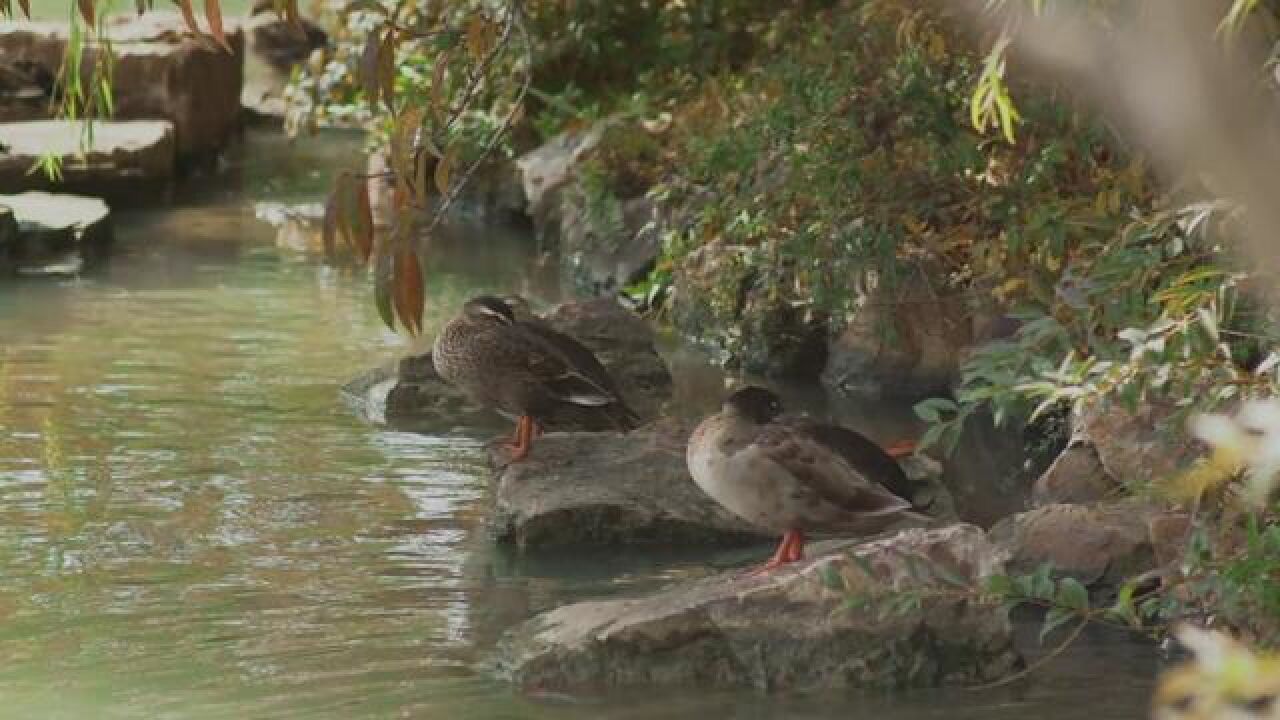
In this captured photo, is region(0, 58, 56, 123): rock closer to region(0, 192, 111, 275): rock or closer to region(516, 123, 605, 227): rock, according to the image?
region(0, 192, 111, 275): rock

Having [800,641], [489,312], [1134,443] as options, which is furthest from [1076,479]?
[800,641]

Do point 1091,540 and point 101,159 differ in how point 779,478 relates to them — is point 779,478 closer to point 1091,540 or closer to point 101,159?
point 1091,540

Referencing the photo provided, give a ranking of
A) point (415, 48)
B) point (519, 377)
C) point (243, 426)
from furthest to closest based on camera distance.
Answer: point (415, 48) → point (243, 426) → point (519, 377)

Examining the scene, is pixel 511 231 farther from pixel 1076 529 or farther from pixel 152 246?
pixel 1076 529

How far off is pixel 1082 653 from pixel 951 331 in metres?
5.07

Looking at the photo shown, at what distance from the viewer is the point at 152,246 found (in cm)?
1662

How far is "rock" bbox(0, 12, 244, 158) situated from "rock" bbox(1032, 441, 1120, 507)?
1215 cm

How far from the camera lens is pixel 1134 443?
806 centimetres

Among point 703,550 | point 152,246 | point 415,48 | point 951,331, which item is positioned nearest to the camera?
point 703,550

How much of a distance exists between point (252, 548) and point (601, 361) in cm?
331

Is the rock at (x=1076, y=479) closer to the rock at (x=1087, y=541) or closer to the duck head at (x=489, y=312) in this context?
the rock at (x=1087, y=541)

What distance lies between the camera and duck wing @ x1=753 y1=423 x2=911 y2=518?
693 centimetres

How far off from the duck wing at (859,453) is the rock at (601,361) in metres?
3.46

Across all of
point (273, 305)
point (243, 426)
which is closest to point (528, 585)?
point (243, 426)
